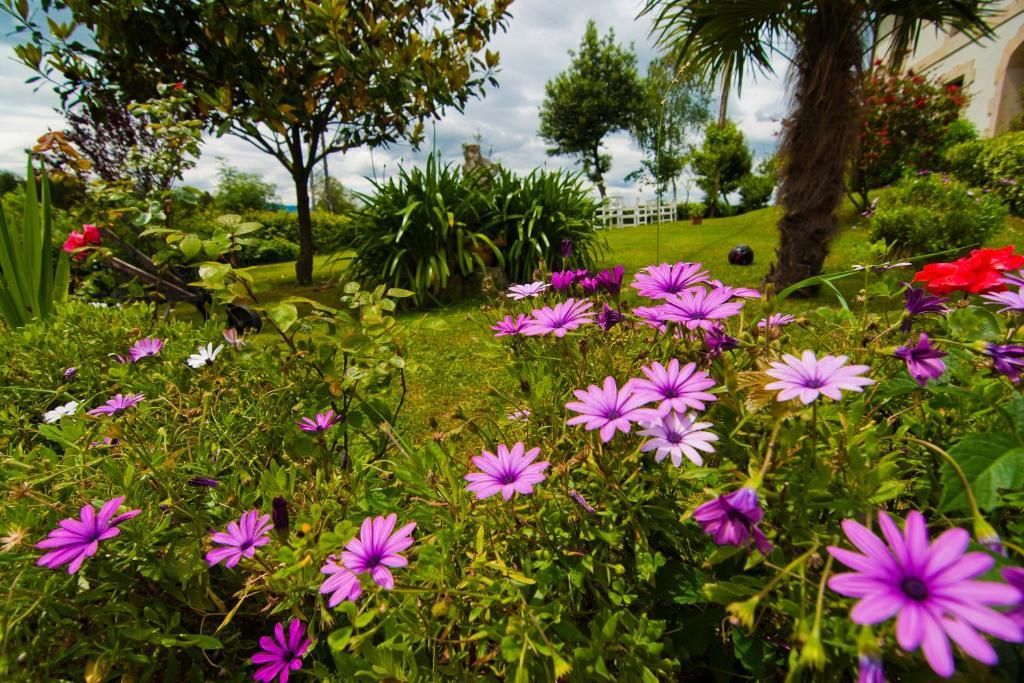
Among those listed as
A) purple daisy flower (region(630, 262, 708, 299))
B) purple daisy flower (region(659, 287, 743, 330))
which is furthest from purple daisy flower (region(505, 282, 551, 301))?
purple daisy flower (region(659, 287, 743, 330))

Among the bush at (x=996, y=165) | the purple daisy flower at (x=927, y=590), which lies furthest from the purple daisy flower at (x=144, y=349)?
the bush at (x=996, y=165)

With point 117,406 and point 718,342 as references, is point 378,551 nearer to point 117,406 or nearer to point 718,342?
point 718,342

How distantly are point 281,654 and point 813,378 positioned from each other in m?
0.86

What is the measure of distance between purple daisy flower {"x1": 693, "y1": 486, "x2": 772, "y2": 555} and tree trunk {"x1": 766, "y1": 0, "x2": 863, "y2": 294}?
4.24 m

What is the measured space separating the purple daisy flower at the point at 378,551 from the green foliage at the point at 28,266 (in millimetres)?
2195

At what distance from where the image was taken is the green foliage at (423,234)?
4590 millimetres

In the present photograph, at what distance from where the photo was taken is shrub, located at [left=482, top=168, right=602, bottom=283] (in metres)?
4.82

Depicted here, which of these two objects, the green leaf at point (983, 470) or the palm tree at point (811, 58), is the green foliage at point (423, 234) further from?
the green leaf at point (983, 470)

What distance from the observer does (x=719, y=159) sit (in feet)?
71.7

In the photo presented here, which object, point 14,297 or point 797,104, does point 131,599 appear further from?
point 797,104

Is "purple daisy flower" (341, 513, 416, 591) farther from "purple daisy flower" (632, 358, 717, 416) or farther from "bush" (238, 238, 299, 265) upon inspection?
"bush" (238, 238, 299, 265)

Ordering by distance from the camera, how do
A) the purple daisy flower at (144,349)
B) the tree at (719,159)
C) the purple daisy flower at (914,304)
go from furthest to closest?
the tree at (719,159), the purple daisy flower at (144,349), the purple daisy flower at (914,304)

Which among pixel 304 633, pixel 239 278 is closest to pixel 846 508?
pixel 304 633

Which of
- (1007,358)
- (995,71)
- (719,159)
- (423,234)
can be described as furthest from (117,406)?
(719,159)
